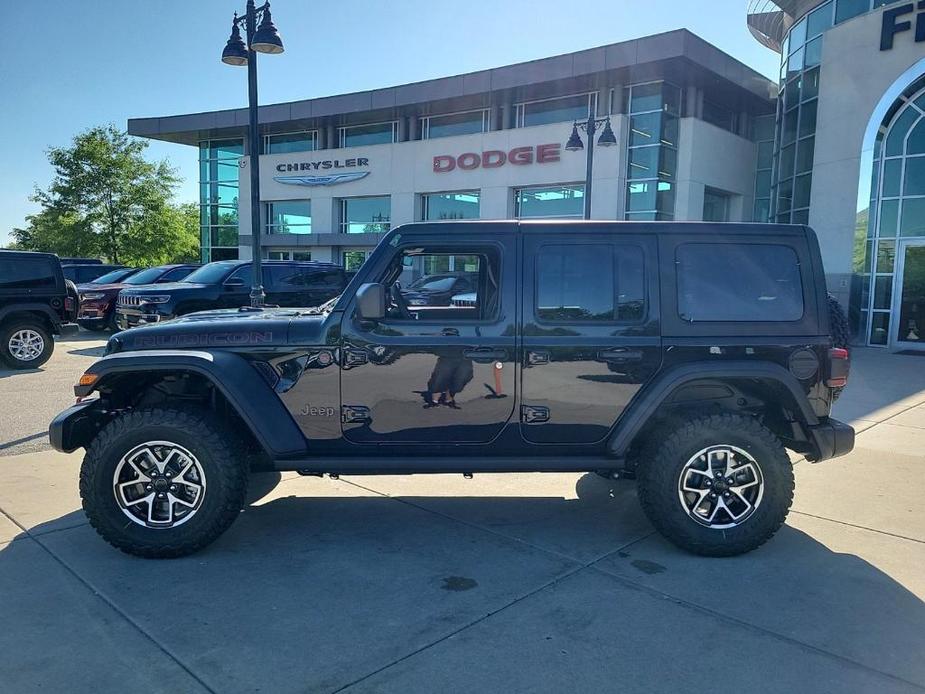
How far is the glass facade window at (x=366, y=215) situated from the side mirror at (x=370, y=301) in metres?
27.6

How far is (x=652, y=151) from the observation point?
24.4 meters

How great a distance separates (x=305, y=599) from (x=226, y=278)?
10.7 m

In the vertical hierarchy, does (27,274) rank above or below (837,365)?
above

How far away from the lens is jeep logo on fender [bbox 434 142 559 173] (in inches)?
1035

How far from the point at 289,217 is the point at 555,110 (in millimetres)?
14529

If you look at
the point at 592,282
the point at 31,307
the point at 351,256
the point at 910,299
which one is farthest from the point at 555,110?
the point at 592,282

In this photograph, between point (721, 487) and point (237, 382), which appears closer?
point (237, 382)

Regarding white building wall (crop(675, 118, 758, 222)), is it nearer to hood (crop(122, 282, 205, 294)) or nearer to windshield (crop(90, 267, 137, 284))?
A: hood (crop(122, 282, 205, 294))

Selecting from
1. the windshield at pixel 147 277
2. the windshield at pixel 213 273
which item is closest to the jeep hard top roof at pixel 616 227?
the windshield at pixel 213 273

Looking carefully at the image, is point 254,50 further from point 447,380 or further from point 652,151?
point 652,151

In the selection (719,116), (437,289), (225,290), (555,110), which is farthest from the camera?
(555,110)

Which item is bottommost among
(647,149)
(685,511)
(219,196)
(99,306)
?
(685,511)

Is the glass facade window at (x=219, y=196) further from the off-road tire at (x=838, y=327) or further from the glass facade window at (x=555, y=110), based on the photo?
the off-road tire at (x=838, y=327)

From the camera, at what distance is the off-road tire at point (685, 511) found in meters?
4.05
